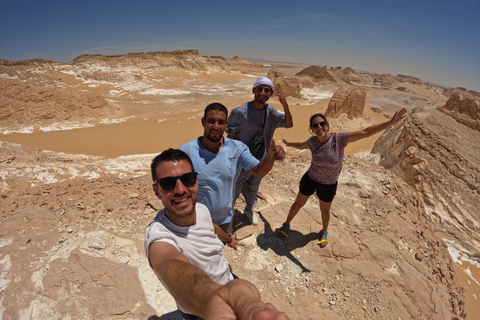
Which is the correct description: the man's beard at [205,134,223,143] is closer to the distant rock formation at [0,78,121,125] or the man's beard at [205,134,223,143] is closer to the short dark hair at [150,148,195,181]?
the short dark hair at [150,148,195,181]

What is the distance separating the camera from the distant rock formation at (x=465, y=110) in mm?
6219

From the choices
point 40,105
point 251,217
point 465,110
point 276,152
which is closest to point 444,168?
point 465,110

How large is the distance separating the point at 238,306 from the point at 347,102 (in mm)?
15613

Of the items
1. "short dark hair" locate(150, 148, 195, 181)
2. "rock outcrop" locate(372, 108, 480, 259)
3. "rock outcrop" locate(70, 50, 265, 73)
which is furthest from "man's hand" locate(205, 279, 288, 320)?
"rock outcrop" locate(70, 50, 265, 73)

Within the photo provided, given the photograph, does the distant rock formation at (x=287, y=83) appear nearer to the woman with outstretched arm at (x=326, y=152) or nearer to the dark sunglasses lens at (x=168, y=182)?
the woman with outstretched arm at (x=326, y=152)

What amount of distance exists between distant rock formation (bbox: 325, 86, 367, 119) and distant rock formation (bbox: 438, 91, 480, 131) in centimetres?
755

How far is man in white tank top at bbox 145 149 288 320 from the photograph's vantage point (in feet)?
3.54

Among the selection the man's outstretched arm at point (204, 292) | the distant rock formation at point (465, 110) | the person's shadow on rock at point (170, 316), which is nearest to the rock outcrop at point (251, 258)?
the person's shadow on rock at point (170, 316)

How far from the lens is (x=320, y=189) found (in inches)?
116

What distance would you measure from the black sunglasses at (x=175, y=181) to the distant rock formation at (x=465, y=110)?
792 cm

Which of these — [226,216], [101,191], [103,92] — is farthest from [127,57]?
[226,216]

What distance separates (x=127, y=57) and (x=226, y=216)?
36748 millimetres

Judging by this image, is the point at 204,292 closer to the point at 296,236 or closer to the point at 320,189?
the point at 320,189

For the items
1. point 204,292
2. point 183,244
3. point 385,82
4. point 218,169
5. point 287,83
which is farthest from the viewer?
point 385,82
